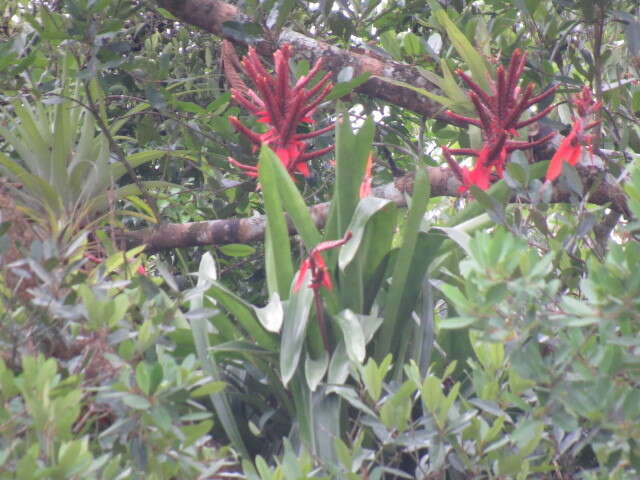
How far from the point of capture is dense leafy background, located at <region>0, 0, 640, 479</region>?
1104 millimetres

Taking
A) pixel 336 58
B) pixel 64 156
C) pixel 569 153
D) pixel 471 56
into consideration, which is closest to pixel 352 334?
pixel 569 153

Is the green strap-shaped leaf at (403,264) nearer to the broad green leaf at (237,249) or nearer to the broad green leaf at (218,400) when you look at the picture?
the broad green leaf at (218,400)

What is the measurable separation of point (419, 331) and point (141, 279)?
1.93 ft

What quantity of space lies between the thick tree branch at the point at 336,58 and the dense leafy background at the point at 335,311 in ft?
0.25

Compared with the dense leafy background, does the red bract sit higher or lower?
higher

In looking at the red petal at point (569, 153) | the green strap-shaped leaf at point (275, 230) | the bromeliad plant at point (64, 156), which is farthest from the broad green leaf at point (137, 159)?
the red petal at point (569, 153)

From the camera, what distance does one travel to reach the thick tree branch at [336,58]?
2.53m

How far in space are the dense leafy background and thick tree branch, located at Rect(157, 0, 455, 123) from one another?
0.08 m

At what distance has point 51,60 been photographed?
284 cm

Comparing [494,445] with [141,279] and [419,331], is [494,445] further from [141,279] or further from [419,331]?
[141,279]

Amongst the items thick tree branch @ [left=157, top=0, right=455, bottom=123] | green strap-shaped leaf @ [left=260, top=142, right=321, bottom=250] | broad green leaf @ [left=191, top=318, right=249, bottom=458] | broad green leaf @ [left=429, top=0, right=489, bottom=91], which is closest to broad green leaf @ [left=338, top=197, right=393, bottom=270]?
green strap-shaped leaf @ [left=260, top=142, right=321, bottom=250]

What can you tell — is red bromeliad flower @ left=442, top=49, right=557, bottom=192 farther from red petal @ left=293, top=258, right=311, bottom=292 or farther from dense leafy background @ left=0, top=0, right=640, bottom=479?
red petal @ left=293, top=258, right=311, bottom=292

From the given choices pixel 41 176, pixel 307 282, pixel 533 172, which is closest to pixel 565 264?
pixel 533 172

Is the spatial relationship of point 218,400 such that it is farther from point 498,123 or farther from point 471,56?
point 471,56
